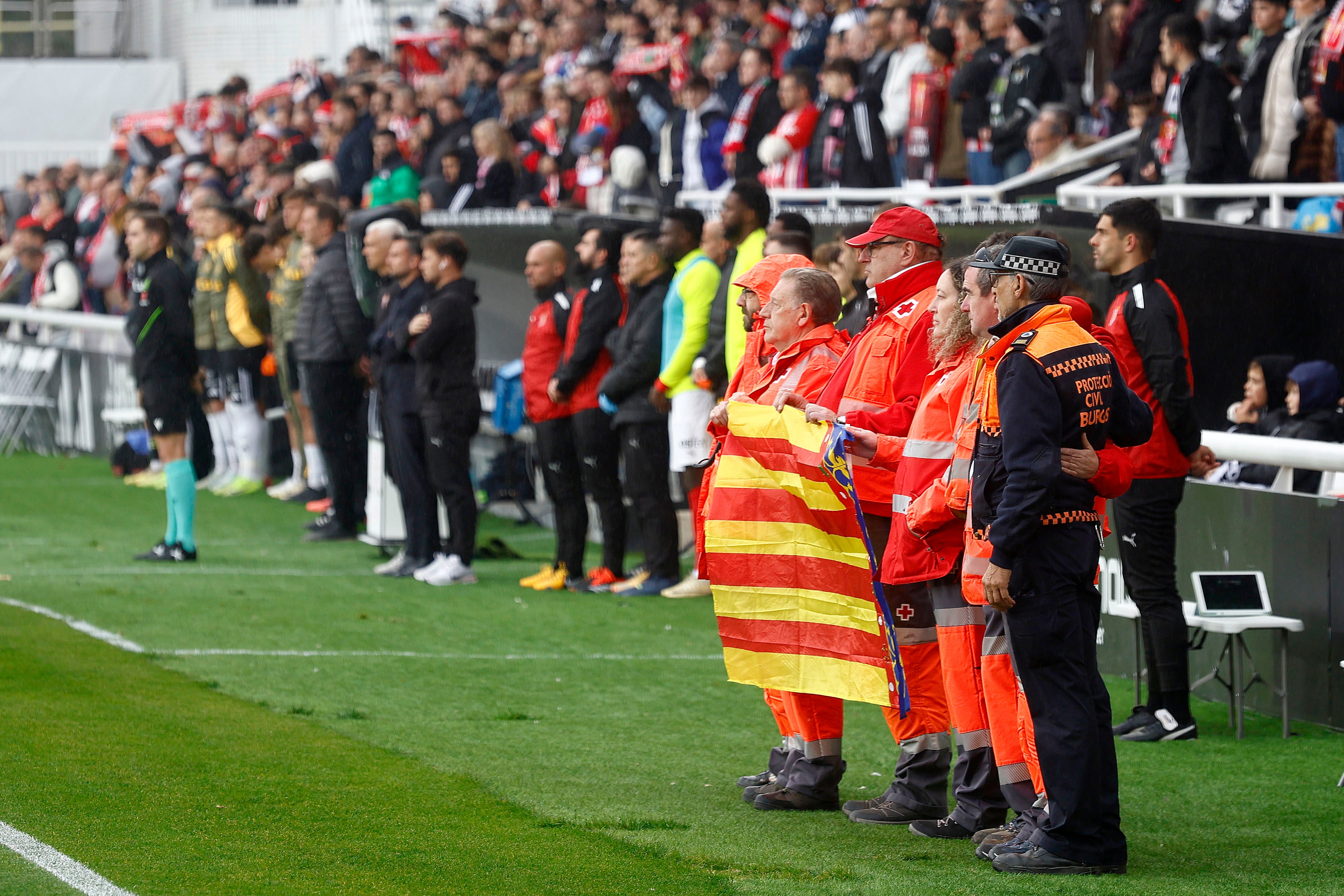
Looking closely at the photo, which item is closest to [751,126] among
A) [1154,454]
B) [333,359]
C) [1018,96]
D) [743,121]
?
[743,121]

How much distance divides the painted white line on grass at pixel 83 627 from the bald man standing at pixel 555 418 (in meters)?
3.04

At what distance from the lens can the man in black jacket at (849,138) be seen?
14.6 m

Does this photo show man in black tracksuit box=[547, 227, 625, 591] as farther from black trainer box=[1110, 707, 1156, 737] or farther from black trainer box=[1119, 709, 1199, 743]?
black trainer box=[1119, 709, 1199, 743]

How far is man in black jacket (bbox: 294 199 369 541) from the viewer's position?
13.3 meters

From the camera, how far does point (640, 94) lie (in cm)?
1830

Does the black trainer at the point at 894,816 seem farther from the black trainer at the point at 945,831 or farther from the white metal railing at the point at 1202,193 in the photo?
the white metal railing at the point at 1202,193

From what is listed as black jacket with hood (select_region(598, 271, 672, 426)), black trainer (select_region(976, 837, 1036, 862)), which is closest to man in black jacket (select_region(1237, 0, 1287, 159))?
black jacket with hood (select_region(598, 271, 672, 426))

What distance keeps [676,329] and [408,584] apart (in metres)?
2.55

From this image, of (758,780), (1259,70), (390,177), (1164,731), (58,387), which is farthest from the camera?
(58,387)

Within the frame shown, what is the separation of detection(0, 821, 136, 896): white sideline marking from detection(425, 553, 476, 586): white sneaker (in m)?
6.19

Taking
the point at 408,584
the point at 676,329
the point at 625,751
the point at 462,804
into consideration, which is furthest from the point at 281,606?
the point at 462,804

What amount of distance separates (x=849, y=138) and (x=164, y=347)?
20.0 feet

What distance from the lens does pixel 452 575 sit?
11656mm

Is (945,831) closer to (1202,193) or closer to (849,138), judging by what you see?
(1202,193)
